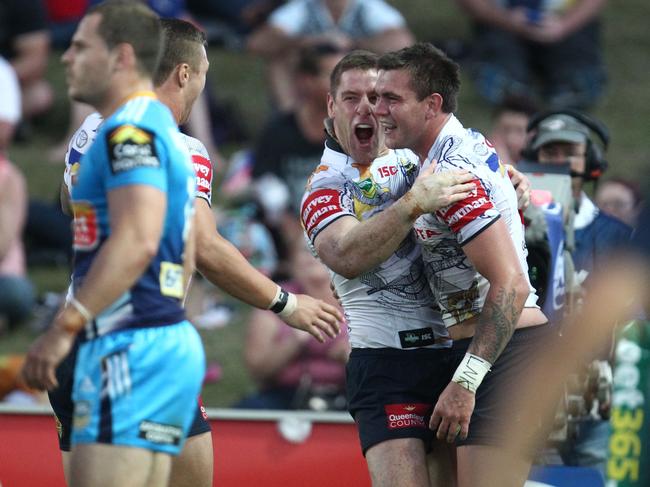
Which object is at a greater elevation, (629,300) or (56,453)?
(629,300)

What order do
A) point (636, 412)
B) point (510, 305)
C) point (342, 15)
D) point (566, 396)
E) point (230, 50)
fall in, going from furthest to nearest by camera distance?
point (230, 50) → point (342, 15) → point (566, 396) → point (636, 412) → point (510, 305)

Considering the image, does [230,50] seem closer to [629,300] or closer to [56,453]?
[56,453]

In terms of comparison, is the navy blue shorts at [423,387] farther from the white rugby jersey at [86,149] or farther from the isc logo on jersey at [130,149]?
the isc logo on jersey at [130,149]

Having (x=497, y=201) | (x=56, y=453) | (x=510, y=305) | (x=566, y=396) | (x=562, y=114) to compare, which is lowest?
(x=56, y=453)

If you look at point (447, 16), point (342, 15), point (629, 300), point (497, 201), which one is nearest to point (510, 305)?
point (497, 201)

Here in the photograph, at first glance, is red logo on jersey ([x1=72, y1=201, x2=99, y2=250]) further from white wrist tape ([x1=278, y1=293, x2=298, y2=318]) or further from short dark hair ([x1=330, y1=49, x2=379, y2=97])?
short dark hair ([x1=330, y1=49, x2=379, y2=97])

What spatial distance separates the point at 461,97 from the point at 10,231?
4.52 m

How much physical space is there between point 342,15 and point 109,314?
6805 millimetres

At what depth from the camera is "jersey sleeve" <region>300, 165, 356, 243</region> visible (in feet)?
16.9

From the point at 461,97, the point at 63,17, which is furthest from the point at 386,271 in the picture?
the point at 63,17

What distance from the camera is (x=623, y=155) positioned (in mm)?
11844

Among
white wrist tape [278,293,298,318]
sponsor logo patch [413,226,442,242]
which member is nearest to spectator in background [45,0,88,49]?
white wrist tape [278,293,298,318]

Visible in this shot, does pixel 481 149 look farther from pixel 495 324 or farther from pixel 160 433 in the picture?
pixel 160 433

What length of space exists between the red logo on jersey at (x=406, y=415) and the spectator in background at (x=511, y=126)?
4.05m
